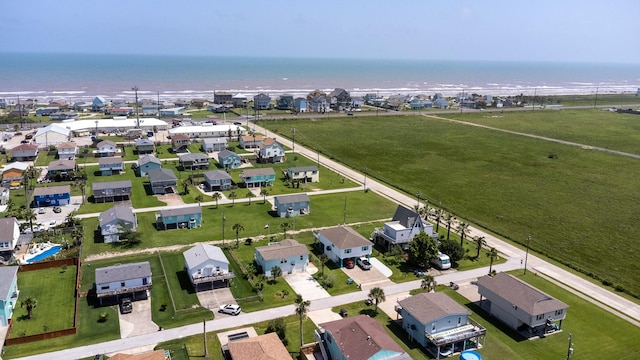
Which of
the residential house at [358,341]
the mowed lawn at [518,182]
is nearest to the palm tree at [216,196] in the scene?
the mowed lawn at [518,182]

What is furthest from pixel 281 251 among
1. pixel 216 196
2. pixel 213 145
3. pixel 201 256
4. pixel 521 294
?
pixel 213 145

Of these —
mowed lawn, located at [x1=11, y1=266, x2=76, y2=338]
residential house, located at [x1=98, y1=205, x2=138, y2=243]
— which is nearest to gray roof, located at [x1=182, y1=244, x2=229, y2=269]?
mowed lawn, located at [x1=11, y1=266, x2=76, y2=338]

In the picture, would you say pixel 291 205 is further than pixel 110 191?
No

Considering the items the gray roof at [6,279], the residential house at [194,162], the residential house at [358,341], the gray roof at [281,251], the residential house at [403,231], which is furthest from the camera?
the residential house at [194,162]

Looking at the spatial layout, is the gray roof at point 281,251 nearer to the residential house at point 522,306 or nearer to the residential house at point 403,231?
the residential house at point 403,231

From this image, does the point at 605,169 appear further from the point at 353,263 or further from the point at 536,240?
the point at 353,263

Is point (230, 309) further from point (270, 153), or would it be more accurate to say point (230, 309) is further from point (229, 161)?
point (270, 153)

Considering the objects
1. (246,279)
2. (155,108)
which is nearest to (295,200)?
(246,279)
